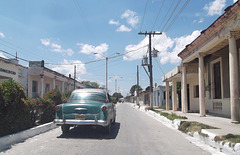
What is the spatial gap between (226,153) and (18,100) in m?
6.59

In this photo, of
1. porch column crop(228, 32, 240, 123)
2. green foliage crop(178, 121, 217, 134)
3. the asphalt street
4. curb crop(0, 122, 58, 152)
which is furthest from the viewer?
porch column crop(228, 32, 240, 123)

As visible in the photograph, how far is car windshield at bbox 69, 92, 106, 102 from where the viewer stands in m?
8.70

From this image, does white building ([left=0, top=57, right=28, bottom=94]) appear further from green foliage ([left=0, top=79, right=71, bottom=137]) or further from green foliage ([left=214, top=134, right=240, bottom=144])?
green foliage ([left=214, top=134, right=240, bottom=144])

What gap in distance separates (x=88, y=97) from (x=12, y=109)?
2.90 m

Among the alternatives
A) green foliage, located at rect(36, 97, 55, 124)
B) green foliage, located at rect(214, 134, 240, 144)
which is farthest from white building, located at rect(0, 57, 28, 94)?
green foliage, located at rect(214, 134, 240, 144)

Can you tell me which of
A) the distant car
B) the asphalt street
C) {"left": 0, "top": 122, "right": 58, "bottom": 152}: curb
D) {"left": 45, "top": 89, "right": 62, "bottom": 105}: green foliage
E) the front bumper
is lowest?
the asphalt street

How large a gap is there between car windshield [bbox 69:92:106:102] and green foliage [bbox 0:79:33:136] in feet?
6.37

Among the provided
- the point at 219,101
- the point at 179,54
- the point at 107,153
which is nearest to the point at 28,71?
the point at 179,54

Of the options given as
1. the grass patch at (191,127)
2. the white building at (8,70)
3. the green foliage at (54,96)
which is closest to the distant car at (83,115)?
the green foliage at (54,96)

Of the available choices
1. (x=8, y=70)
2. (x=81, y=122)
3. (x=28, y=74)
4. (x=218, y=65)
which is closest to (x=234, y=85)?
(x=218, y=65)

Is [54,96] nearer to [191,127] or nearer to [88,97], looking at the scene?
[88,97]

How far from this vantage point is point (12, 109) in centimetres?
685

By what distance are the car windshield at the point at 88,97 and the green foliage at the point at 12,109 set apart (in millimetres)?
1942

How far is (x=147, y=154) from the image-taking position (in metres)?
5.50
